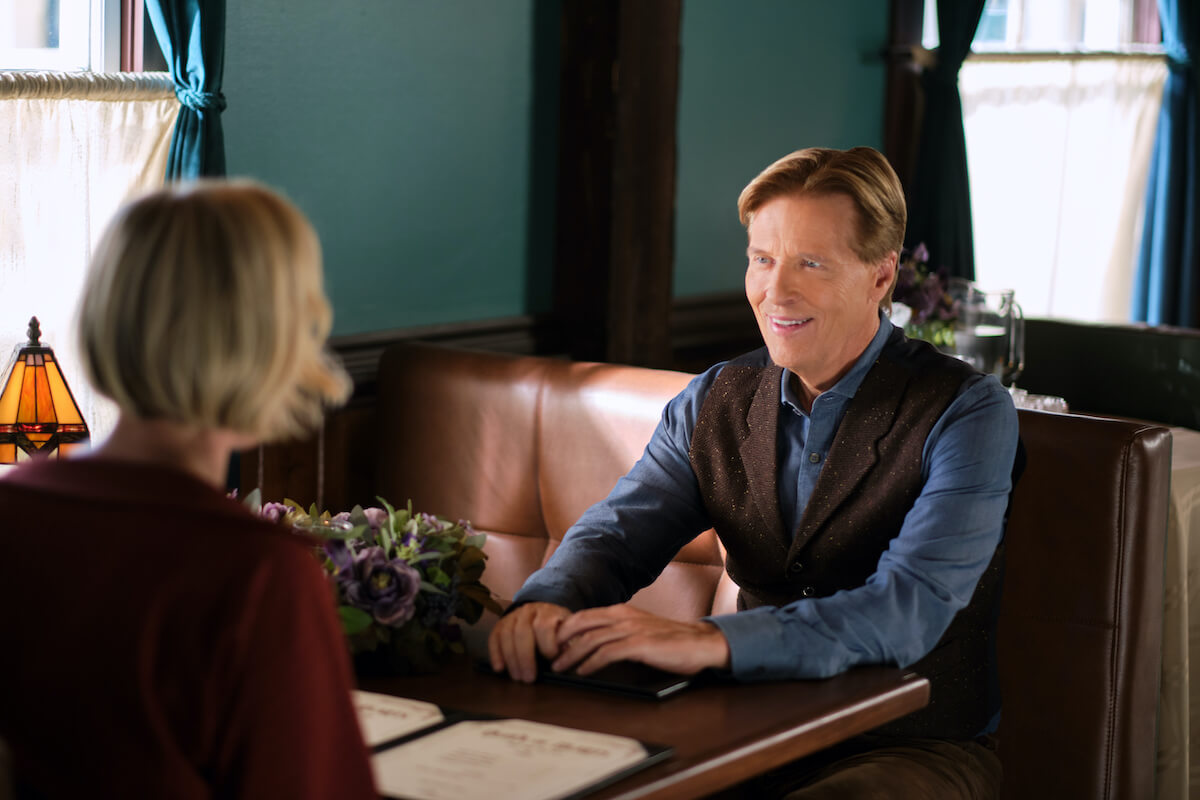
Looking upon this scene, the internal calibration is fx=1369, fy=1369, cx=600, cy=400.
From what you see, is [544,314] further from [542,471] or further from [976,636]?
[976,636]

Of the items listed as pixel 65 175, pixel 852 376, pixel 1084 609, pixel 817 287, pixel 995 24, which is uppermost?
pixel 995 24

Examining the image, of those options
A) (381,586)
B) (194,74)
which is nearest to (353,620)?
(381,586)

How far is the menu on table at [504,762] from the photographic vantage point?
1.21 meters

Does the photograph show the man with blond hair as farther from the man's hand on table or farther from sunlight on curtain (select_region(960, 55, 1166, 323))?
sunlight on curtain (select_region(960, 55, 1166, 323))

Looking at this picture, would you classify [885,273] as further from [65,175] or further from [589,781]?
[65,175]

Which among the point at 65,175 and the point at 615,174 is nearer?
the point at 65,175

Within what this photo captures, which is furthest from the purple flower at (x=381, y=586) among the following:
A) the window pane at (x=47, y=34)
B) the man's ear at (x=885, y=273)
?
the window pane at (x=47, y=34)

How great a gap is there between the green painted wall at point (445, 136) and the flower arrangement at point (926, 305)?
2.34ft

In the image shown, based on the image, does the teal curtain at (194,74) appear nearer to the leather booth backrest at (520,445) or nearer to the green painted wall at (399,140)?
the green painted wall at (399,140)

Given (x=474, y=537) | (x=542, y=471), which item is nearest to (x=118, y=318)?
(x=474, y=537)

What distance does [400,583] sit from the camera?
1.61 metres

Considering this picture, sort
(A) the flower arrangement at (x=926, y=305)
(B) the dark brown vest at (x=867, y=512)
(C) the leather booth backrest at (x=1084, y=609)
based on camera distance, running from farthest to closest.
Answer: (A) the flower arrangement at (x=926, y=305) < (C) the leather booth backrest at (x=1084, y=609) < (B) the dark brown vest at (x=867, y=512)

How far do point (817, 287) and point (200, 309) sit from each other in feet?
4.07

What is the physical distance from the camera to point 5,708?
106 centimetres
